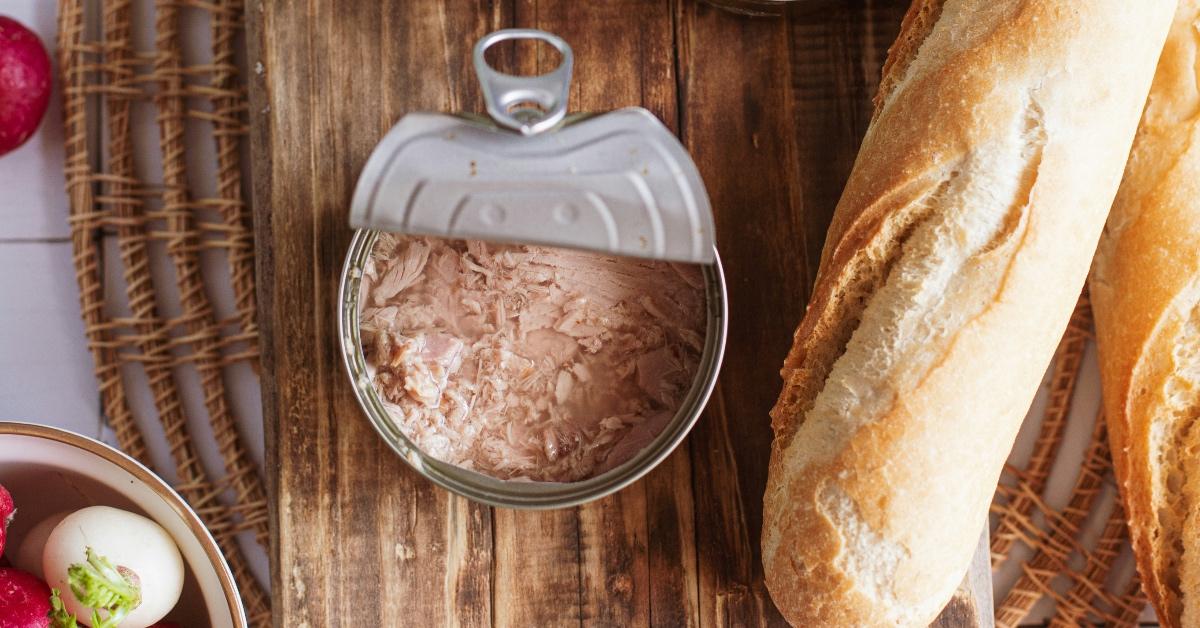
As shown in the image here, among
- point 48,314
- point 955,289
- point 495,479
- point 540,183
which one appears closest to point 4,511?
point 48,314

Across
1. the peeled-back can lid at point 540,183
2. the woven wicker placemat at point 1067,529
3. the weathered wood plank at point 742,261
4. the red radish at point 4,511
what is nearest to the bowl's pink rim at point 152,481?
the red radish at point 4,511

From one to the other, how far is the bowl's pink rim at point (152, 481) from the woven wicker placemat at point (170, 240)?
0.85 ft

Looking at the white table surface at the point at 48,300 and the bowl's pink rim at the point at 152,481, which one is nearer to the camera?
the bowl's pink rim at the point at 152,481

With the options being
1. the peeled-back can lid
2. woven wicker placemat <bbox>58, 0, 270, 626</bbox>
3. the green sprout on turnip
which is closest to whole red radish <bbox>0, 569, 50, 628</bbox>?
the green sprout on turnip

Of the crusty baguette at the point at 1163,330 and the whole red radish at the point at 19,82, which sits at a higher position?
the whole red radish at the point at 19,82

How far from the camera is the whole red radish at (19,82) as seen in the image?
1.33m

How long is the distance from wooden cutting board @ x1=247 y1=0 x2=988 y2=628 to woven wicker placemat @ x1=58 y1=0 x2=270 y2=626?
180mm

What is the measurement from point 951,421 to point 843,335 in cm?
16

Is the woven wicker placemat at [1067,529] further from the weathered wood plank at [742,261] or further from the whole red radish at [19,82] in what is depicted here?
the whole red radish at [19,82]

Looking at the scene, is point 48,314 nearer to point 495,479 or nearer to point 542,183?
point 495,479

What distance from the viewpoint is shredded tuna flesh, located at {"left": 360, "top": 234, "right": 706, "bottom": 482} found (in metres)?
1.11

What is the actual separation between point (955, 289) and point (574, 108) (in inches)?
20.0

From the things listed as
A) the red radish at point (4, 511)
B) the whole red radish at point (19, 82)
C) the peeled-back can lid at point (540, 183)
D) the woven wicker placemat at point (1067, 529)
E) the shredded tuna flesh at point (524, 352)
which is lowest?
the woven wicker placemat at point (1067, 529)

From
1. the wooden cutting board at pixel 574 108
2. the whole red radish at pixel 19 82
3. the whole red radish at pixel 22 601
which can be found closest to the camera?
the whole red radish at pixel 22 601
